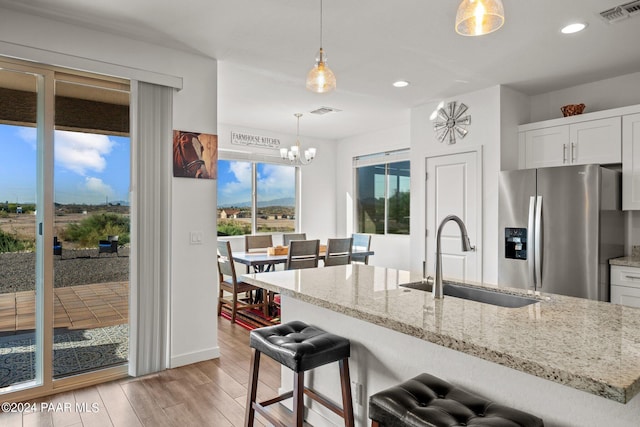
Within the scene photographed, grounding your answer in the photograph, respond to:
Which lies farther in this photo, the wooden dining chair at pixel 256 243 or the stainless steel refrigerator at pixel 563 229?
the wooden dining chair at pixel 256 243

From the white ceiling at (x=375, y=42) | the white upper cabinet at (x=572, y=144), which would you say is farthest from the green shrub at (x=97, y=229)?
the white upper cabinet at (x=572, y=144)

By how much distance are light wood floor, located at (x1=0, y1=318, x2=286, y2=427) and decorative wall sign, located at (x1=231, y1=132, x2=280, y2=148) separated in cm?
384

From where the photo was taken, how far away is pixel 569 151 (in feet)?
12.8

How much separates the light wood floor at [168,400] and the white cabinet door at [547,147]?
3337 millimetres

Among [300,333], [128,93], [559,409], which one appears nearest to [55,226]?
[128,93]

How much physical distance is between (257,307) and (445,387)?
3664 mm

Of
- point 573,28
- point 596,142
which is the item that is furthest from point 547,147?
point 573,28

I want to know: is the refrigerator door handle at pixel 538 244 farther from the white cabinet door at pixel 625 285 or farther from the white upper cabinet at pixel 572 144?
the white upper cabinet at pixel 572 144

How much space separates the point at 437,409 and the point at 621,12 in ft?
9.61

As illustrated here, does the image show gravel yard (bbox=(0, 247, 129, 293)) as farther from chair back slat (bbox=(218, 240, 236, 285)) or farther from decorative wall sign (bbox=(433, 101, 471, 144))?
decorative wall sign (bbox=(433, 101, 471, 144))

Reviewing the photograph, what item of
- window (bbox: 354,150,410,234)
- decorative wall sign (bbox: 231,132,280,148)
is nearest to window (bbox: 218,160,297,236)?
decorative wall sign (bbox: 231,132,280,148)

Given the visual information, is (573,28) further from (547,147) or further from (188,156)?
(188,156)

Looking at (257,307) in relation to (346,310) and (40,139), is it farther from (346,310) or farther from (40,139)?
(346,310)

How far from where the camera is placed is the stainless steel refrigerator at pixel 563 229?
11.0 feet
